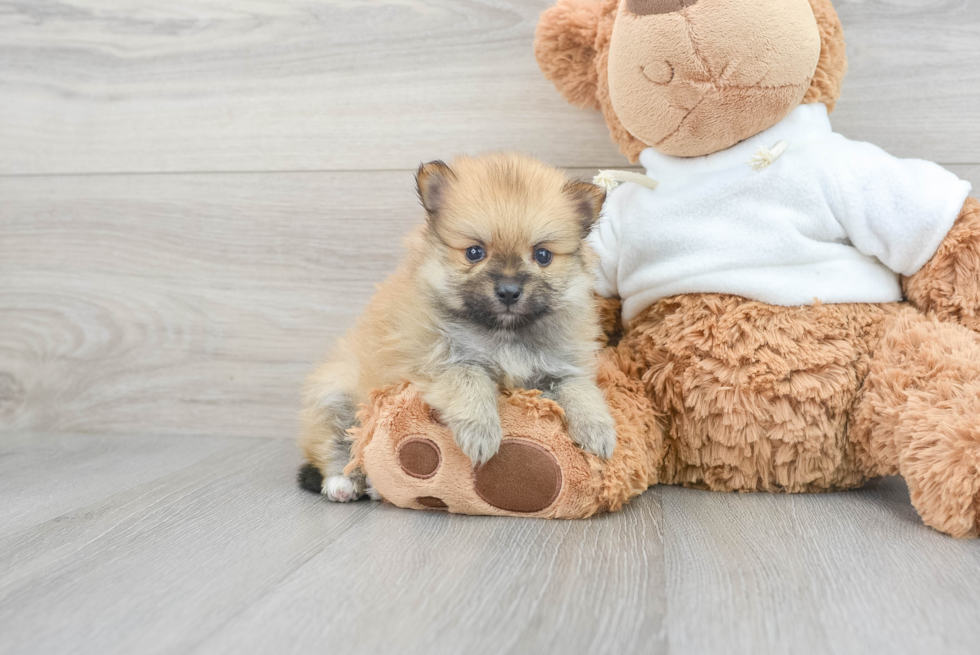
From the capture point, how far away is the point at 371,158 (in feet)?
5.83

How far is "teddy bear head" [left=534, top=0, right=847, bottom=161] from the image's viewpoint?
118 centimetres

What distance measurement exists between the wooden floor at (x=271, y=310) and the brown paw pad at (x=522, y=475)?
0.06 meters

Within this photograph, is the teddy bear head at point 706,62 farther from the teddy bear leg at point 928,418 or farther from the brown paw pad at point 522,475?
the brown paw pad at point 522,475

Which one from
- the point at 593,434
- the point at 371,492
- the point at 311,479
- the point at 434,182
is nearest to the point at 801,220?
the point at 593,434

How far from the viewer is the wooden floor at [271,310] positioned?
3.11ft

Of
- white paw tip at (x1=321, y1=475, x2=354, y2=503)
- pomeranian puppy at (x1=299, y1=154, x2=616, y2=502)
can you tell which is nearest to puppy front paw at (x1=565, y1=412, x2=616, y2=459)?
pomeranian puppy at (x1=299, y1=154, x2=616, y2=502)

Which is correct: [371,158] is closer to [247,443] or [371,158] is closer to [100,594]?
[247,443]

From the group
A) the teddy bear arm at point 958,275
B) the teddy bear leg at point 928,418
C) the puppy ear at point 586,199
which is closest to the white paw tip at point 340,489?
the puppy ear at point 586,199

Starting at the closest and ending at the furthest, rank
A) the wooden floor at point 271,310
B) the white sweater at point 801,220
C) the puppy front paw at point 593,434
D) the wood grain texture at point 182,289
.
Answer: the wooden floor at point 271,310, the puppy front paw at point 593,434, the white sweater at point 801,220, the wood grain texture at point 182,289

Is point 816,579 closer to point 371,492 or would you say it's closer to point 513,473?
point 513,473

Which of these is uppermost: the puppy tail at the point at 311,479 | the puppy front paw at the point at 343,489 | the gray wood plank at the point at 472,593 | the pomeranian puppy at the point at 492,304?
the pomeranian puppy at the point at 492,304

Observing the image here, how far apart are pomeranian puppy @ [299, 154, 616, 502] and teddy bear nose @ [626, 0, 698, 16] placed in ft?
0.96

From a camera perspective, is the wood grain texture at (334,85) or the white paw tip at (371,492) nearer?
the white paw tip at (371,492)

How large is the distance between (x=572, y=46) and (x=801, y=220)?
551mm
